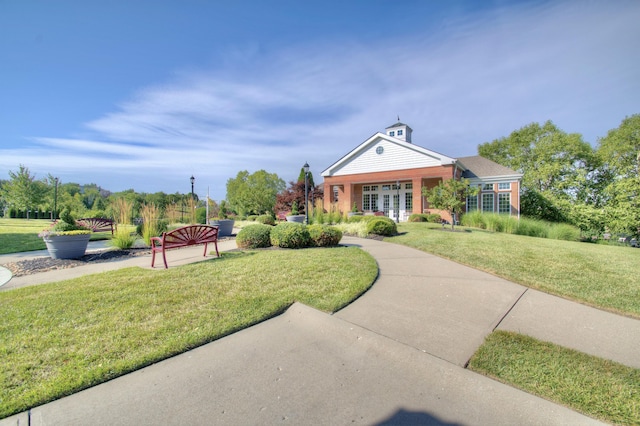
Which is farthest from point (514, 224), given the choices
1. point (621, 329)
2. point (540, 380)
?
point (540, 380)

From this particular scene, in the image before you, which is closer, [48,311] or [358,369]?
[358,369]

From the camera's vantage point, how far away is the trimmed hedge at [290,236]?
7.80m

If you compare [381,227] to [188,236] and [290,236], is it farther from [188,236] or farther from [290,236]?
[188,236]

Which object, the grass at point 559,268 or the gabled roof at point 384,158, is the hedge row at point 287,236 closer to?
the grass at point 559,268

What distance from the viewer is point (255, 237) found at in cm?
804

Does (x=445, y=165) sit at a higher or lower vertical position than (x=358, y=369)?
higher

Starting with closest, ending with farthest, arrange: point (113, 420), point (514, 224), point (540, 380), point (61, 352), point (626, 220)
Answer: point (113, 420) → point (540, 380) → point (61, 352) → point (514, 224) → point (626, 220)

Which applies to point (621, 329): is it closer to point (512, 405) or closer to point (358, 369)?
point (512, 405)

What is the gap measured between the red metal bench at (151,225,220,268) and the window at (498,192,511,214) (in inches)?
835

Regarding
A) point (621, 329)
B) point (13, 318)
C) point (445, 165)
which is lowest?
point (621, 329)

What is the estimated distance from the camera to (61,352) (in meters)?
2.70

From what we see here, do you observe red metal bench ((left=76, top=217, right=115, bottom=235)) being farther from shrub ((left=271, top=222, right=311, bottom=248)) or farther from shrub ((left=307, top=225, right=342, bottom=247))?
shrub ((left=307, top=225, right=342, bottom=247))

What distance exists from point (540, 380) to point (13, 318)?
228 inches

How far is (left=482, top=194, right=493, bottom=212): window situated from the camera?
21019 mm
